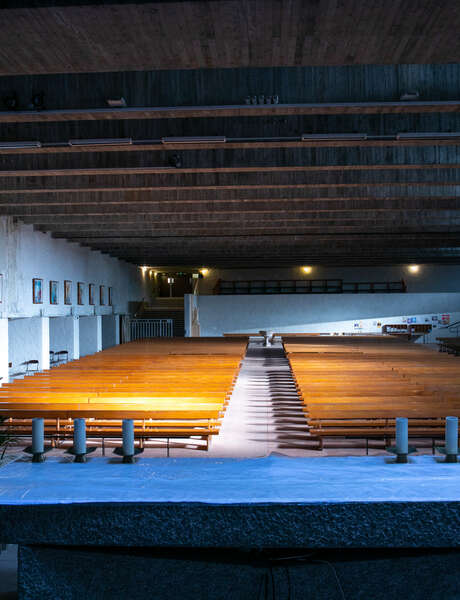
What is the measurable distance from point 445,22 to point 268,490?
13.9 ft

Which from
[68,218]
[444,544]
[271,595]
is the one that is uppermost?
[68,218]

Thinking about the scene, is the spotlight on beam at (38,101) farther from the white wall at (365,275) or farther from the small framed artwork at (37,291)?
the white wall at (365,275)

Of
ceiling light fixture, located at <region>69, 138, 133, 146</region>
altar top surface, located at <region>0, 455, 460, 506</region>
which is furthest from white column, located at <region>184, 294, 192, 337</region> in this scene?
altar top surface, located at <region>0, 455, 460, 506</region>

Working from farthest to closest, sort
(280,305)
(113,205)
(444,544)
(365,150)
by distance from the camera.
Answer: (280,305)
(113,205)
(365,150)
(444,544)

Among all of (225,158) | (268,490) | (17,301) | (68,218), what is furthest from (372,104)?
(17,301)

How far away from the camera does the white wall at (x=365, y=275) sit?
94.9 feet

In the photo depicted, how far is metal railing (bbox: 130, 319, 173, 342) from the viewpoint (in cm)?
2636

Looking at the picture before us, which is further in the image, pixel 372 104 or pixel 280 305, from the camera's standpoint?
pixel 280 305

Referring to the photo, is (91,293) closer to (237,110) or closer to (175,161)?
(175,161)

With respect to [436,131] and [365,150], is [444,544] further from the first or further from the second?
[365,150]

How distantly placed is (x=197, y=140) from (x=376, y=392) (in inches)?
189

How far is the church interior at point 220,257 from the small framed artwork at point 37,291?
0.18 feet

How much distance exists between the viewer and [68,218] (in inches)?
546

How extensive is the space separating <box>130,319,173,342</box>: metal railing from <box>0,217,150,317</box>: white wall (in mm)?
2587
